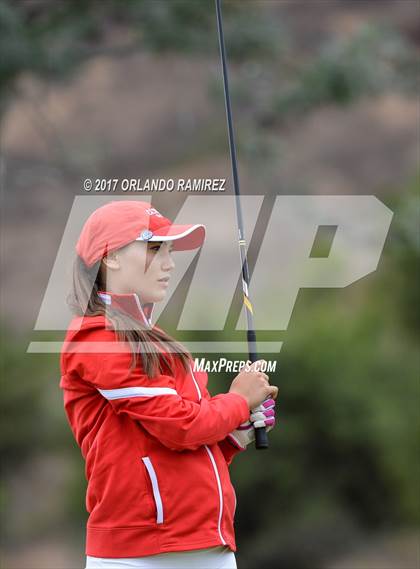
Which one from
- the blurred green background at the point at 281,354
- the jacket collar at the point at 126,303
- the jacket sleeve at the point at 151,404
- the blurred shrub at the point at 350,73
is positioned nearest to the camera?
the jacket sleeve at the point at 151,404

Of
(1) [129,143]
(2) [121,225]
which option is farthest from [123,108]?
(2) [121,225]

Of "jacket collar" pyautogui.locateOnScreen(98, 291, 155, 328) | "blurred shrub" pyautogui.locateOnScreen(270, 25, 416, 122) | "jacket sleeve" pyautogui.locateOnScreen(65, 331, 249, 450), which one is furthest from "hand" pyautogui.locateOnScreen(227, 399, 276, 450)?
"blurred shrub" pyautogui.locateOnScreen(270, 25, 416, 122)

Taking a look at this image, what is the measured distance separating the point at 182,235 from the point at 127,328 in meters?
0.21

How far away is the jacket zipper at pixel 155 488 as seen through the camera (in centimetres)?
167

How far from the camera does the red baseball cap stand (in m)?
1.78

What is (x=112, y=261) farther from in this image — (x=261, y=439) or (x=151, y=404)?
(x=261, y=439)

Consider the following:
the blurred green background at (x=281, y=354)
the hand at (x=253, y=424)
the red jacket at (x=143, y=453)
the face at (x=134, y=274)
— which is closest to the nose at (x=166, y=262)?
the face at (x=134, y=274)

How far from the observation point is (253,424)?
5.91 ft

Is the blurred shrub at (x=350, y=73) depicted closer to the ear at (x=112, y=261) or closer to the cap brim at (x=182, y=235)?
the cap brim at (x=182, y=235)

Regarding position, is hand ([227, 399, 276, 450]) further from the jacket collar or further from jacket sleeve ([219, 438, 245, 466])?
the jacket collar

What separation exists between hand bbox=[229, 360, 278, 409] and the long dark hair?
101 mm

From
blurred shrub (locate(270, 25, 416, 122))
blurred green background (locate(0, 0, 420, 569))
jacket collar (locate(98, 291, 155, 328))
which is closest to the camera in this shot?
jacket collar (locate(98, 291, 155, 328))

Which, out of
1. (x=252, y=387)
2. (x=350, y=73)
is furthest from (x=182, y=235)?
(x=350, y=73)

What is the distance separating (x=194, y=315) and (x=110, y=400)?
389cm
